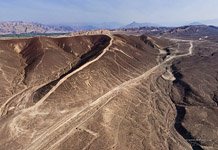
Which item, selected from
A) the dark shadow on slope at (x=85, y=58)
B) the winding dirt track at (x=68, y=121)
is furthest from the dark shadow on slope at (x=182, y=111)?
the dark shadow on slope at (x=85, y=58)

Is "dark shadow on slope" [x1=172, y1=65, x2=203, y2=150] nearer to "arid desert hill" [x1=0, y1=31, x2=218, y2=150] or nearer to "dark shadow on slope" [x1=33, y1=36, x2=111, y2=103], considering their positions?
"arid desert hill" [x1=0, y1=31, x2=218, y2=150]

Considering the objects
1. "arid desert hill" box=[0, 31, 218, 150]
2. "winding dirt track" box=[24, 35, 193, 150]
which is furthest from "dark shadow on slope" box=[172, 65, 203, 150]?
"winding dirt track" box=[24, 35, 193, 150]

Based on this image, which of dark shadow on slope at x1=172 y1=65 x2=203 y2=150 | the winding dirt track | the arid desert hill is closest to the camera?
the winding dirt track

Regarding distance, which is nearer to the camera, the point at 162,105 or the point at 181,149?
the point at 181,149

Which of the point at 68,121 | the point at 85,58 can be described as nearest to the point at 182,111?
the point at 68,121

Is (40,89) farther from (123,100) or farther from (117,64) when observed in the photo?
(117,64)

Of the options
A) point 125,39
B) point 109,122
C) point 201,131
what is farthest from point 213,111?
point 125,39

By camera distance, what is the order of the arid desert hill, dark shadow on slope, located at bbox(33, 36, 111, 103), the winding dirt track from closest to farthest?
1. the winding dirt track
2. the arid desert hill
3. dark shadow on slope, located at bbox(33, 36, 111, 103)

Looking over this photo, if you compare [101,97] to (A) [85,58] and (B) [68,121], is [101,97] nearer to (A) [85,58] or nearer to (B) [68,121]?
(B) [68,121]
